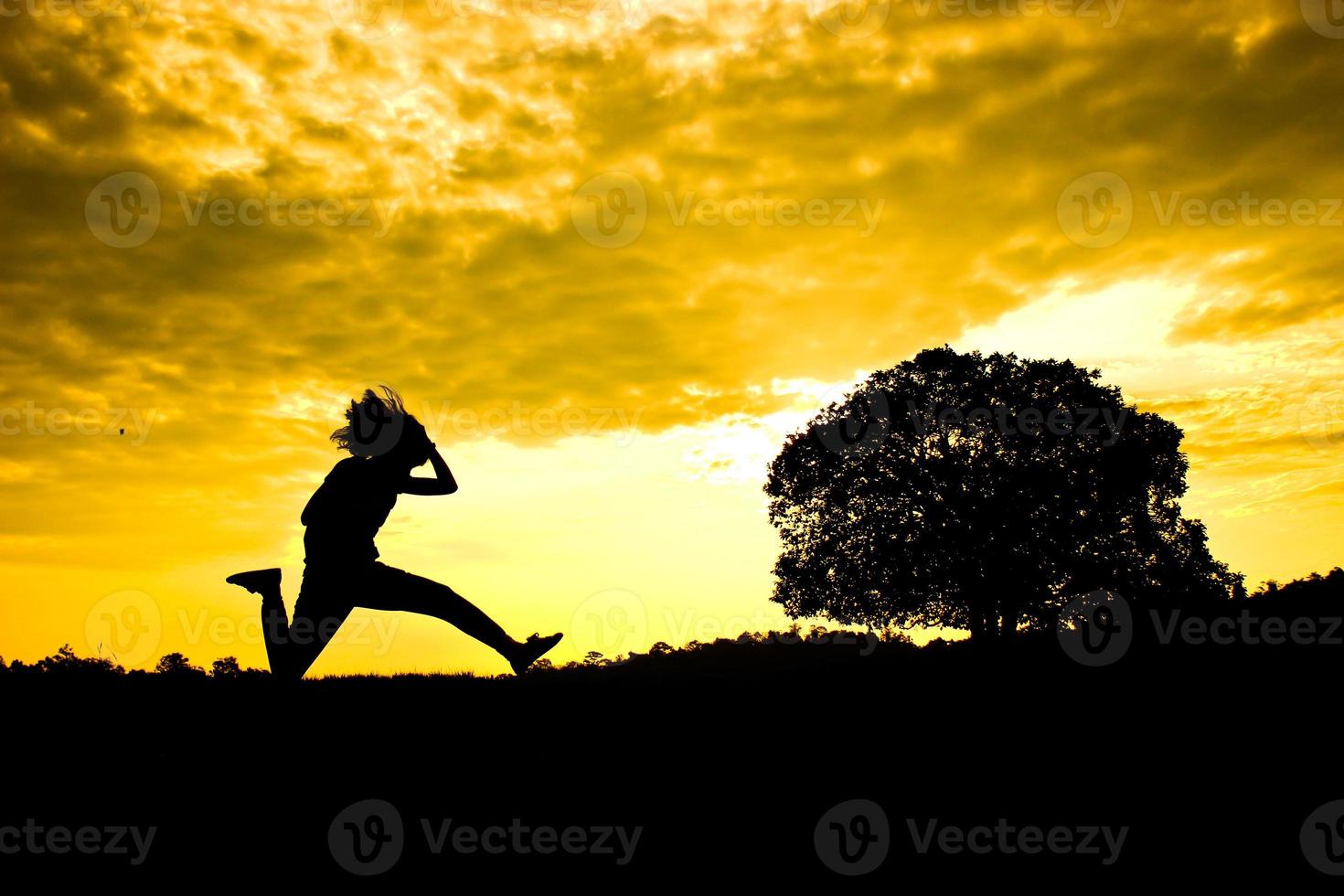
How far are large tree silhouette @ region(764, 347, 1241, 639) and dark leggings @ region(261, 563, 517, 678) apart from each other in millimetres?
25386

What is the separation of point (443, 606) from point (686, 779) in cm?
381

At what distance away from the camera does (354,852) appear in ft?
18.3

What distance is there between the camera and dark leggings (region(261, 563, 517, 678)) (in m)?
8.30

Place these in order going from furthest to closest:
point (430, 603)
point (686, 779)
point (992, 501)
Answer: point (992, 501)
point (430, 603)
point (686, 779)

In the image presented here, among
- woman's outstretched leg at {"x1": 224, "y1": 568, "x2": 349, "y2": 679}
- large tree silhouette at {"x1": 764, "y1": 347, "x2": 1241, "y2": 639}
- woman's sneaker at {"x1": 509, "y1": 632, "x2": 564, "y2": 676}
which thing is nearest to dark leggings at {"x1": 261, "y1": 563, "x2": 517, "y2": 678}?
woman's outstretched leg at {"x1": 224, "y1": 568, "x2": 349, "y2": 679}

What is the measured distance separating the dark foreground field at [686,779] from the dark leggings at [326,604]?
0.51 meters

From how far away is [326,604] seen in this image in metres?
8.45

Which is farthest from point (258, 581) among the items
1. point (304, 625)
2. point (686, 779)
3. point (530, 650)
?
point (686, 779)

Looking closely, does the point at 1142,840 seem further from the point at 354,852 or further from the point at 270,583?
the point at 270,583

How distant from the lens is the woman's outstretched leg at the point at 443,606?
880 centimetres

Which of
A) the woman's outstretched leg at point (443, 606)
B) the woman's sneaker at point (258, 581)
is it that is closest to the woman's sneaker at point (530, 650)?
the woman's outstretched leg at point (443, 606)

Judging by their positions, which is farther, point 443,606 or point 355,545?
point 443,606

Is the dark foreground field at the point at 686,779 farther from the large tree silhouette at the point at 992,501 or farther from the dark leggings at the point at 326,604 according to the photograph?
the large tree silhouette at the point at 992,501

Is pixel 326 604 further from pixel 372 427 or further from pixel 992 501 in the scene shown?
pixel 992 501
